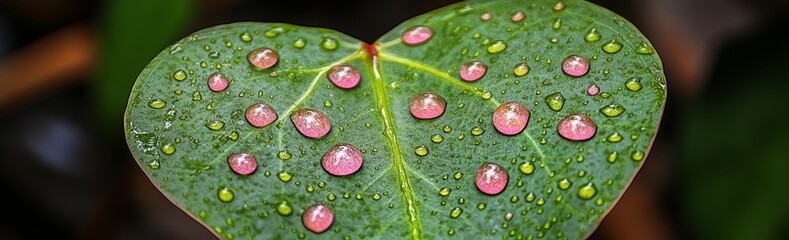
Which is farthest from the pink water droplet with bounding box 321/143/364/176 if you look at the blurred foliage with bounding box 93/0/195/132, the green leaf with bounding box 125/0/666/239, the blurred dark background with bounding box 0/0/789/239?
the blurred dark background with bounding box 0/0/789/239

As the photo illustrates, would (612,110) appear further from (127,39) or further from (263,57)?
(127,39)

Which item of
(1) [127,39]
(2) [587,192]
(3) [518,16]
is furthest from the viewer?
(1) [127,39]

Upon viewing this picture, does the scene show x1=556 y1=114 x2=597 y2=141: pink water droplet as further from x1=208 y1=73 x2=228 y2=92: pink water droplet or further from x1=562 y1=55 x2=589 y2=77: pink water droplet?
x1=208 y1=73 x2=228 y2=92: pink water droplet

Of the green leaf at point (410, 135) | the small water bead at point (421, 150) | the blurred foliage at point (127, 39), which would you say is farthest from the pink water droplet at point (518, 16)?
the blurred foliage at point (127, 39)

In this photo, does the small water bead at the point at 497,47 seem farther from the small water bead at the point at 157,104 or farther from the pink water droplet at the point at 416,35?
the small water bead at the point at 157,104

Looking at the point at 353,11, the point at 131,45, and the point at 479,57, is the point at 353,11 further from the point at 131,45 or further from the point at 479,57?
the point at 479,57

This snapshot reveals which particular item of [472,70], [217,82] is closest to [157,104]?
[217,82]
